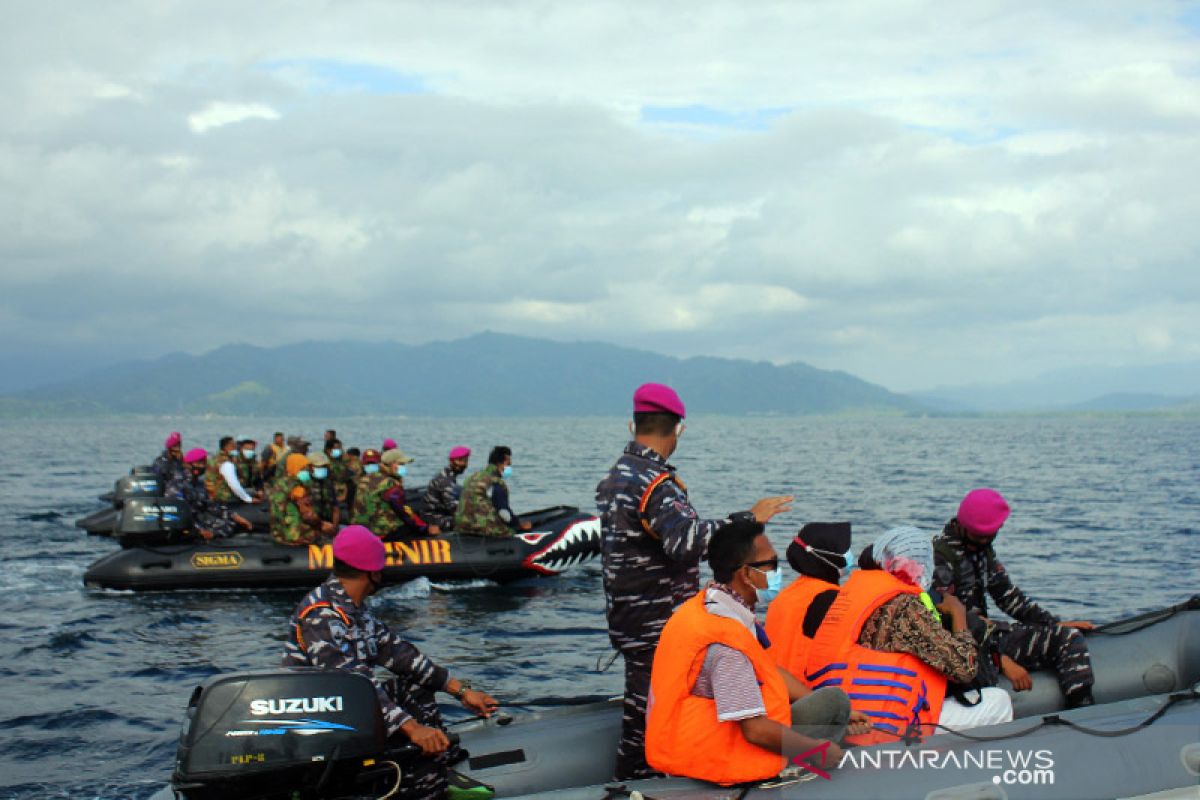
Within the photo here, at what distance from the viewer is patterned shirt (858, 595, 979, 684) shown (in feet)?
14.9

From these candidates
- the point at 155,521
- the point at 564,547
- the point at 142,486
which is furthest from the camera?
the point at 142,486

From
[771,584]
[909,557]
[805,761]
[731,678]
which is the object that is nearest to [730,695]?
[731,678]

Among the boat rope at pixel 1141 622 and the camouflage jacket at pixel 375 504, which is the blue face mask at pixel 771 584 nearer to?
the boat rope at pixel 1141 622

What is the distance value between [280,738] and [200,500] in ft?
48.9

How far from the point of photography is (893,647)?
15.0ft

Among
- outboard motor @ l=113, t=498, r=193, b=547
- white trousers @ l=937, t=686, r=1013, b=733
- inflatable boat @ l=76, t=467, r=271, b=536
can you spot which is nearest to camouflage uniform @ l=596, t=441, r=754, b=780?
white trousers @ l=937, t=686, r=1013, b=733

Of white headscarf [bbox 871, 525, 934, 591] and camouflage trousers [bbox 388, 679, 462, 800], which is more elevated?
white headscarf [bbox 871, 525, 934, 591]

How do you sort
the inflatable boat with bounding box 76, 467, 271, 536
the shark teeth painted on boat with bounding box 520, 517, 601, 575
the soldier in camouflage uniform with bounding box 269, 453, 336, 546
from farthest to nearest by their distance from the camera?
the inflatable boat with bounding box 76, 467, 271, 536, the shark teeth painted on boat with bounding box 520, 517, 601, 575, the soldier in camouflage uniform with bounding box 269, 453, 336, 546

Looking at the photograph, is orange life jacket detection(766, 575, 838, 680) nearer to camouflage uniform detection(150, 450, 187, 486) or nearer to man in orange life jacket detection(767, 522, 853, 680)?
man in orange life jacket detection(767, 522, 853, 680)

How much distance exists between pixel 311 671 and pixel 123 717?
5614mm

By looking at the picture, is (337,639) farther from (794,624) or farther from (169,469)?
(169,469)

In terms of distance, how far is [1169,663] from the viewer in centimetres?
631

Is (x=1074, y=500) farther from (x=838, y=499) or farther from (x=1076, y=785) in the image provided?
(x=1076, y=785)

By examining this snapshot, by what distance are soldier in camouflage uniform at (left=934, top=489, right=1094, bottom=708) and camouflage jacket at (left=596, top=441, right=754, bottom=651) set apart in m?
1.75
